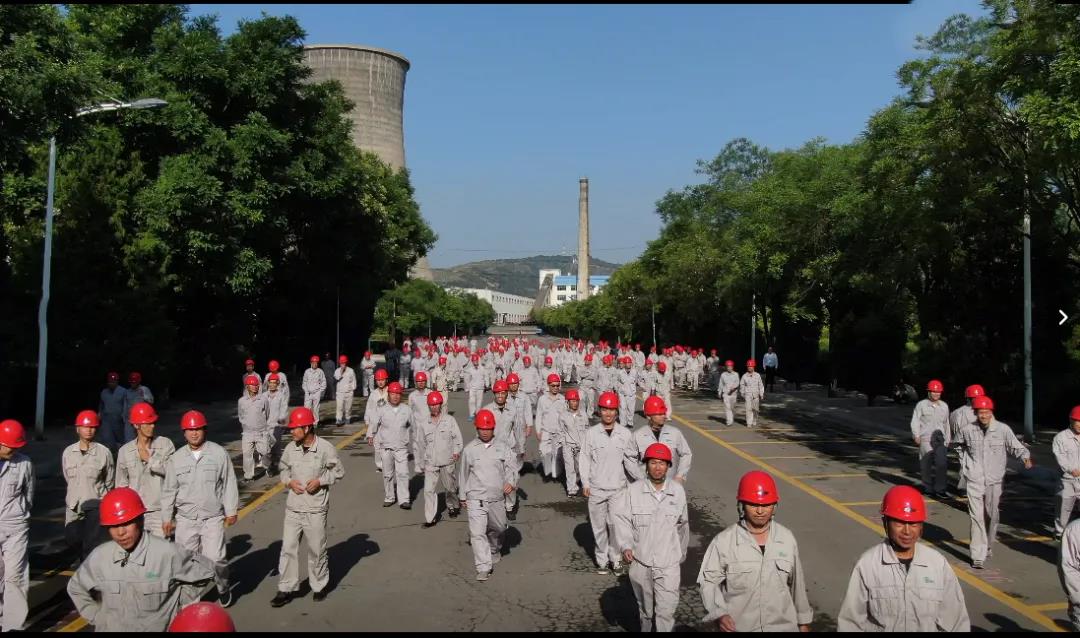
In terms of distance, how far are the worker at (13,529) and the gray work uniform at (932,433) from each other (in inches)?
403

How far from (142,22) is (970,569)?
22.6 m

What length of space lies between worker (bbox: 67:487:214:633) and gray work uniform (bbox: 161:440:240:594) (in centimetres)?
238

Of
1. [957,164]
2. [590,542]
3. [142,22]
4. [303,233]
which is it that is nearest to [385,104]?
[303,233]

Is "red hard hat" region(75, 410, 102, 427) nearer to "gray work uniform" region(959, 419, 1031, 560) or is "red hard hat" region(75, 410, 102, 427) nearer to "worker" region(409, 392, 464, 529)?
"worker" region(409, 392, 464, 529)

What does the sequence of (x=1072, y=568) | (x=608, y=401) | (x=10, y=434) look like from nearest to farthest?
1. (x=1072, y=568)
2. (x=10, y=434)
3. (x=608, y=401)

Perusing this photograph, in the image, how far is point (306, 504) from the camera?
7188 mm

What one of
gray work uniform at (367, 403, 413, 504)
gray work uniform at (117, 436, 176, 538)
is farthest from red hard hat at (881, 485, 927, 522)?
gray work uniform at (367, 403, 413, 504)

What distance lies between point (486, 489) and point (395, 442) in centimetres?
325

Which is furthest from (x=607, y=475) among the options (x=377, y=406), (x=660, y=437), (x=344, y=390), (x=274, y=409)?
(x=344, y=390)

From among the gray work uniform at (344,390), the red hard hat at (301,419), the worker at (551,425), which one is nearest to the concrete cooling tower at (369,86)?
the gray work uniform at (344,390)

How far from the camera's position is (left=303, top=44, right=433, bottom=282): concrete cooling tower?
63.6 meters

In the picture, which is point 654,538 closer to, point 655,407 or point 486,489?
point 655,407

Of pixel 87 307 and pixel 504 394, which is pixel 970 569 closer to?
pixel 504 394

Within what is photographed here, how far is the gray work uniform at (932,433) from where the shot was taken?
11.4 meters
